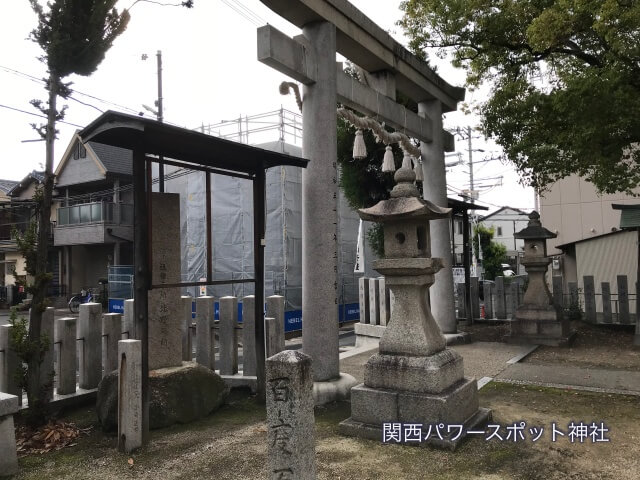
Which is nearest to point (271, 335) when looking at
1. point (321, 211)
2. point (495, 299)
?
point (321, 211)

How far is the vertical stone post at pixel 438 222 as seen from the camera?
10.2 m

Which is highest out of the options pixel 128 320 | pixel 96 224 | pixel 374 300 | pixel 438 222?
pixel 96 224

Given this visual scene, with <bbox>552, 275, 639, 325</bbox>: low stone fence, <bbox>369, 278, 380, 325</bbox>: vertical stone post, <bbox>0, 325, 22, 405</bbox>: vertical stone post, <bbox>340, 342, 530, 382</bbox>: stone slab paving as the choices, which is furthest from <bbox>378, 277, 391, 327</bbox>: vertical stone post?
<bbox>0, 325, 22, 405</bbox>: vertical stone post

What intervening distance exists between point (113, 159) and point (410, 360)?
25004mm

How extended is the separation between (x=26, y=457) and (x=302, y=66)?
5.21 metres

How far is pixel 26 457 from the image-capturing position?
4.50 metres

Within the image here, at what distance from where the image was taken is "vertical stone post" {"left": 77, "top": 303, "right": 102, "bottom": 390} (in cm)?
598

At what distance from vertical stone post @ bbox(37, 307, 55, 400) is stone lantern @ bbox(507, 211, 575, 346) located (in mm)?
8640

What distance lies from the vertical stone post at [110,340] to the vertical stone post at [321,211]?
2.38 meters

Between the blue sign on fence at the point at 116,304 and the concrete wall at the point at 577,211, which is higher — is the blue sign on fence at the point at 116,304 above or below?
below

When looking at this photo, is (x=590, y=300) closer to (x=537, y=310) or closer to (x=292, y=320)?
(x=537, y=310)

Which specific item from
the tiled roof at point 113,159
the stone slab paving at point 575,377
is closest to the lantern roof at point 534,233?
the stone slab paving at point 575,377

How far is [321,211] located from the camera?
636cm

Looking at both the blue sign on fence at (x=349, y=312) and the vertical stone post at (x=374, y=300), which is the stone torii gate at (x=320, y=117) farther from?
the blue sign on fence at (x=349, y=312)
